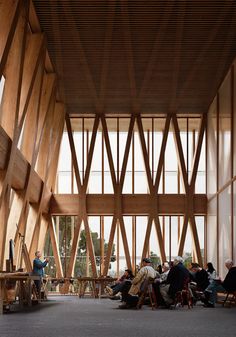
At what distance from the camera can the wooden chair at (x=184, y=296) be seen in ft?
48.0

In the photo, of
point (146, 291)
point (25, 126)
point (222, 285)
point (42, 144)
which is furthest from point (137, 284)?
point (42, 144)

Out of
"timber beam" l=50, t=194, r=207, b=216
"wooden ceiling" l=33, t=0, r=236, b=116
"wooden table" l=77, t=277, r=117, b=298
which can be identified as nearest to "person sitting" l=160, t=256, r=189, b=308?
"wooden ceiling" l=33, t=0, r=236, b=116

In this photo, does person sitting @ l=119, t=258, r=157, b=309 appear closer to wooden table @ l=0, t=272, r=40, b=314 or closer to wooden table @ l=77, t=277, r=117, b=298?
wooden table @ l=0, t=272, r=40, b=314

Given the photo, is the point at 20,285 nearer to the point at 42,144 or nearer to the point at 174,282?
the point at 174,282

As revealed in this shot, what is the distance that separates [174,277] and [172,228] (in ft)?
48.0

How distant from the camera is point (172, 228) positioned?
29062mm

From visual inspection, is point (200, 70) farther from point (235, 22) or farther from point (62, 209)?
point (62, 209)

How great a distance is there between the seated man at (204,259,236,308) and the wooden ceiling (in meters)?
6.26

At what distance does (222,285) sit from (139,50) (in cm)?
777

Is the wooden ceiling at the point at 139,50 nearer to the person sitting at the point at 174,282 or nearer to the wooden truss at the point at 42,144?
the wooden truss at the point at 42,144

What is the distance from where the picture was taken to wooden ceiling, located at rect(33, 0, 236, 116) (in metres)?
17.3

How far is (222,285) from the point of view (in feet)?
50.1

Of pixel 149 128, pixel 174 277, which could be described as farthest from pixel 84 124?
pixel 174 277

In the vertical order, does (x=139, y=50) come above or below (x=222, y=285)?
above
